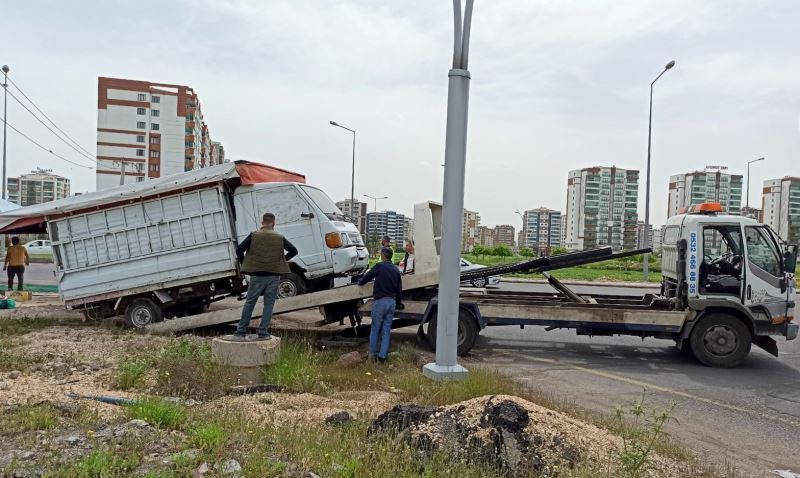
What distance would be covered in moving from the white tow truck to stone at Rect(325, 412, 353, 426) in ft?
13.0

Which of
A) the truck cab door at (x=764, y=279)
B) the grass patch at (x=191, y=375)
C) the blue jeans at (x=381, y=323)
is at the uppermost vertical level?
the truck cab door at (x=764, y=279)

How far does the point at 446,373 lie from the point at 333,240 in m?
3.98

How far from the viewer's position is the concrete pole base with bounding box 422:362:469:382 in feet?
21.0

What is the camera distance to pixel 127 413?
15.3 ft

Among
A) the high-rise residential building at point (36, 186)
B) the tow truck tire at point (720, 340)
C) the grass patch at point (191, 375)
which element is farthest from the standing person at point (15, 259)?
the high-rise residential building at point (36, 186)

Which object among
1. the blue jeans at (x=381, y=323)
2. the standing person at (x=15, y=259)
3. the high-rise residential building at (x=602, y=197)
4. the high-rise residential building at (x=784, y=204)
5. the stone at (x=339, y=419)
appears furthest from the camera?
the high-rise residential building at (x=602, y=197)

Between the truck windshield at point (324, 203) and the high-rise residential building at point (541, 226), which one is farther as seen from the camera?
the high-rise residential building at point (541, 226)

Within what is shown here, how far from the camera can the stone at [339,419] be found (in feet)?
15.3

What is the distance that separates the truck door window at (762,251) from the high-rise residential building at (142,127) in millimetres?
79960

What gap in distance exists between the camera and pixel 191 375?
19.7 ft

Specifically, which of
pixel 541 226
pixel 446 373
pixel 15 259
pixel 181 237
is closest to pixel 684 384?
pixel 446 373

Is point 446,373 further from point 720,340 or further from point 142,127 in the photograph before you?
point 142,127

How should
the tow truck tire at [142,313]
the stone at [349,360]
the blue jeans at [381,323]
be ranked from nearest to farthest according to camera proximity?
the stone at [349,360] < the blue jeans at [381,323] < the tow truck tire at [142,313]

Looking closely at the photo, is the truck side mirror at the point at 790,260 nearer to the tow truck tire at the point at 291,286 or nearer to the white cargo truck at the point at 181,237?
the white cargo truck at the point at 181,237
